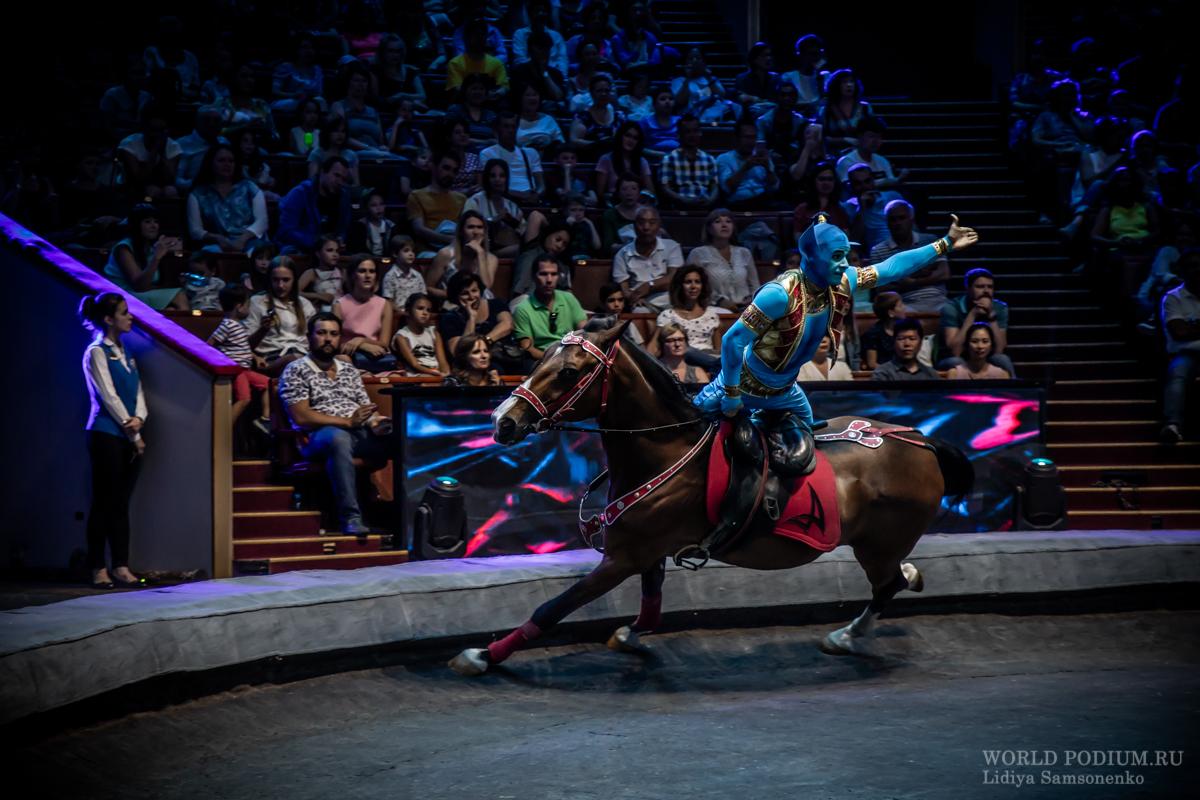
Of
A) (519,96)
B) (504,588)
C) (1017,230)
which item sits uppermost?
(519,96)

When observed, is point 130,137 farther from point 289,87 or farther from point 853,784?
point 853,784

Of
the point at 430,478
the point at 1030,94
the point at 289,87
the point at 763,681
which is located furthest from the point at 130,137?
the point at 1030,94

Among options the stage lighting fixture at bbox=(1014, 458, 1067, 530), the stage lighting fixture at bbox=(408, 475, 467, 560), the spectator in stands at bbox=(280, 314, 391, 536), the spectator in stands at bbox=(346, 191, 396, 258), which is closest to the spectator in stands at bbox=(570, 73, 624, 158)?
the spectator in stands at bbox=(346, 191, 396, 258)

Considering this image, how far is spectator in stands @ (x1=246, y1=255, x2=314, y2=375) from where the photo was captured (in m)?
9.78

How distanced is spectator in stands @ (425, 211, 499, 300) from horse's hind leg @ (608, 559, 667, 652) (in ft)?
14.5

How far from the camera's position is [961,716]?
18.6 ft

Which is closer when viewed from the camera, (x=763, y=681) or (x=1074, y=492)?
(x=763, y=681)

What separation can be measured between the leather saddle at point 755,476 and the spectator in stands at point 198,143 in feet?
22.9

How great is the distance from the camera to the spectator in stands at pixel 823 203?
12.5 meters

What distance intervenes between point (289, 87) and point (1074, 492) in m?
8.21

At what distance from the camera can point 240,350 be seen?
376 inches

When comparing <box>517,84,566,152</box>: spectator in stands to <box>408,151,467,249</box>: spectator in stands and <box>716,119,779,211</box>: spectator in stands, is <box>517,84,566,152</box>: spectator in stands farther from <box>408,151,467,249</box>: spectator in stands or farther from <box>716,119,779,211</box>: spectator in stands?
<box>408,151,467,249</box>: spectator in stands

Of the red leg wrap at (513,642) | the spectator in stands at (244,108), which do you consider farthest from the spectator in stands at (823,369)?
the spectator in stands at (244,108)

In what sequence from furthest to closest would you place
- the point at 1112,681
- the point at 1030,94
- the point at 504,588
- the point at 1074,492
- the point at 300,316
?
the point at 1030,94 → the point at 1074,492 → the point at 300,316 → the point at 504,588 → the point at 1112,681
